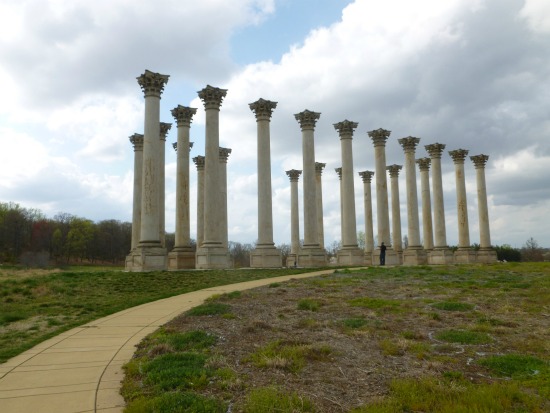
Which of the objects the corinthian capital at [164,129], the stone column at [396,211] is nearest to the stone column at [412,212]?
the stone column at [396,211]

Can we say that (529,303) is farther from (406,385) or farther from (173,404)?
(173,404)

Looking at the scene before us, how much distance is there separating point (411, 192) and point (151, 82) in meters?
34.8

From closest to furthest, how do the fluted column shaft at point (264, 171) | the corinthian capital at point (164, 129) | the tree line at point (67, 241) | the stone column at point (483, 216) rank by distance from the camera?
the fluted column shaft at point (264, 171) < the corinthian capital at point (164, 129) < the stone column at point (483, 216) < the tree line at point (67, 241)

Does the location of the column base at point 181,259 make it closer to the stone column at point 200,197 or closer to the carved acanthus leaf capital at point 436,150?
the stone column at point 200,197

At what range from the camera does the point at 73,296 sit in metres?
22.2

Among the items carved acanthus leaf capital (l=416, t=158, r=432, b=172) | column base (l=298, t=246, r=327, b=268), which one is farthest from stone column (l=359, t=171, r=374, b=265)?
column base (l=298, t=246, r=327, b=268)

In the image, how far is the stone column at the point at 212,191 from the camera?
4091 cm

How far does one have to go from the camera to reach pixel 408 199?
2282 inches

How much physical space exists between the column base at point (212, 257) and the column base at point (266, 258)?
3.26 metres

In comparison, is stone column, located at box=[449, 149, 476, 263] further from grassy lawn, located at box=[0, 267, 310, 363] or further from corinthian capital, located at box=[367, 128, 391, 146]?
grassy lawn, located at box=[0, 267, 310, 363]

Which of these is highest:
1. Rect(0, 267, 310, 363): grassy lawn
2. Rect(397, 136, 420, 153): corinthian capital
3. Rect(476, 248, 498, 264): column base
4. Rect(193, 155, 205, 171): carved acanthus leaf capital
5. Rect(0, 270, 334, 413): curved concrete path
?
Rect(397, 136, 420, 153): corinthian capital

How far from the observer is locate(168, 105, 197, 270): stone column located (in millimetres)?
45628

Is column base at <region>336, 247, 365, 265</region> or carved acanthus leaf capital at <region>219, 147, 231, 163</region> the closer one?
column base at <region>336, 247, 365, 265</region>

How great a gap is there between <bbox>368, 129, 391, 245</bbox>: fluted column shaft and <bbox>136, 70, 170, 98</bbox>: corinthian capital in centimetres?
2786
